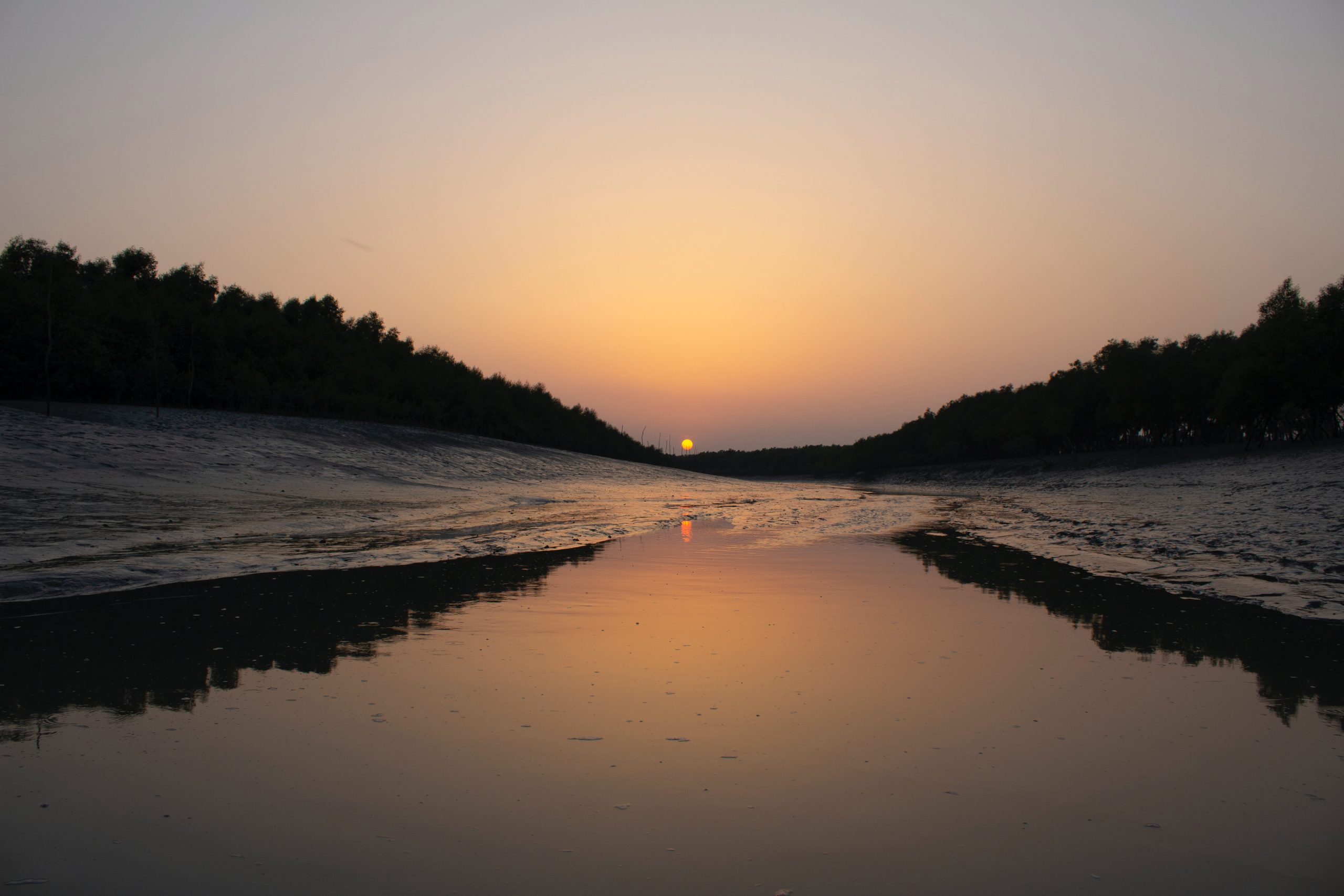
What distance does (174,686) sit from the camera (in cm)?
602

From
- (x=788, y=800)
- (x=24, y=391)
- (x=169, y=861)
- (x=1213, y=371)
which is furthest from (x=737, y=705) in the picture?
(x=1213, y=371)

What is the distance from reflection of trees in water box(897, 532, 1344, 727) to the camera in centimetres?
622

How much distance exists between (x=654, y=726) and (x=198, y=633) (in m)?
5.56

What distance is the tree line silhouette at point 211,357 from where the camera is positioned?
4881 centimetres

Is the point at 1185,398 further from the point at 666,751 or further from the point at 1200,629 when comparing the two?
the point at 666,751

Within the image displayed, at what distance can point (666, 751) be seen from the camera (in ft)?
16.0

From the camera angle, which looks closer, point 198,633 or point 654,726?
point 654,726

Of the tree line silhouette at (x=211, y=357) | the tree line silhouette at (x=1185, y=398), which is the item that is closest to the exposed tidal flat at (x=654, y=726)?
the tree line silhouette at (x=211, y=357)

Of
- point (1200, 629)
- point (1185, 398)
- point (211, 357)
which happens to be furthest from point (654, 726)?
point (1185, 398)

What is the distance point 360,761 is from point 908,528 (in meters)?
21.4

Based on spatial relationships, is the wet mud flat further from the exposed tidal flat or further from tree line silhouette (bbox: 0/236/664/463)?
tree line silhouette (bbox: 0/236/664/463)

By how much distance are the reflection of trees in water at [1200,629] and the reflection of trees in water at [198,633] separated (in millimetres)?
7498

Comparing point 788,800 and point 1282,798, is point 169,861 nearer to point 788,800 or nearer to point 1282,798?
point 788,800

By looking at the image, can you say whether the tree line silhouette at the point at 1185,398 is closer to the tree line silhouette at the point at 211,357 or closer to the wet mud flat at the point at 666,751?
the wet mud flat at the point at 666,751
